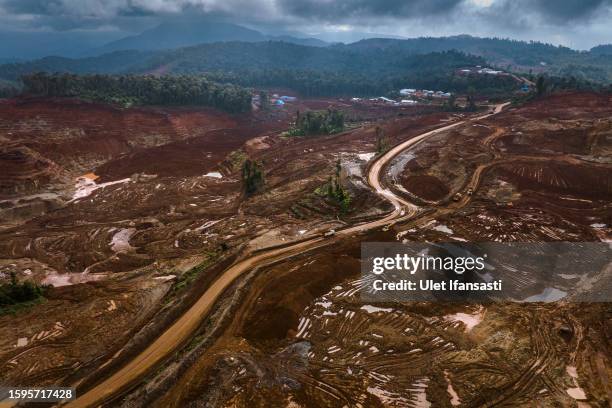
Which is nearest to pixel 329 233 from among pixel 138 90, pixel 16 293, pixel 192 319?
pixel 192 319

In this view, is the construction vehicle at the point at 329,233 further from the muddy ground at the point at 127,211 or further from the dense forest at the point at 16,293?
the dense forest at the point at 16,293

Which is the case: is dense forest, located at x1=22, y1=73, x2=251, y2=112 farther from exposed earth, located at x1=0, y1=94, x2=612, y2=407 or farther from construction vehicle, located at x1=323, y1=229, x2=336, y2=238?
construction vehicle, located at x1=323, y1=229, x2=336, y2=238

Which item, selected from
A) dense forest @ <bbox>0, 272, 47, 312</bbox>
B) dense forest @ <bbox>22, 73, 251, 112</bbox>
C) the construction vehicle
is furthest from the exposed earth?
dense forest @ <bbox>22, 73, 251, 112</bbox>

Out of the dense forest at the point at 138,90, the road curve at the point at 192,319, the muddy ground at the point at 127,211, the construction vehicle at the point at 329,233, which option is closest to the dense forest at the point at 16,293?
the muddy ground at the point at 127,211

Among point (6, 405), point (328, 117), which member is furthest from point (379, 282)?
point (328, 117)

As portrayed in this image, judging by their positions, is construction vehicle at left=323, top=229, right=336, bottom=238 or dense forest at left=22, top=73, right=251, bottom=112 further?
dense forest at left=22, top=73, right=251, bottom=112
